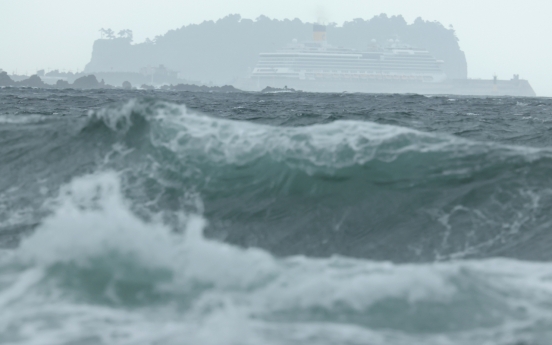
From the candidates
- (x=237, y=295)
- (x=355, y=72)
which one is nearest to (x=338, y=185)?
(x=237, y=295)

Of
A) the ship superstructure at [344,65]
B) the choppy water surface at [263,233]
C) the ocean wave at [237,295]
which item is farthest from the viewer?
the ship superstructure at [344,65]

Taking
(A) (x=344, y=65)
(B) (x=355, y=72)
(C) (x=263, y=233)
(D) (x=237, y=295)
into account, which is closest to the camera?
(D) (x=237, y=295)

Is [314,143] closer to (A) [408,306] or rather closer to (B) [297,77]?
(A) [408,306]

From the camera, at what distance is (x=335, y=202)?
24.3ft

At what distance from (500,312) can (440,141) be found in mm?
3727

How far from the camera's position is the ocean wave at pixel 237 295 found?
14.7ft

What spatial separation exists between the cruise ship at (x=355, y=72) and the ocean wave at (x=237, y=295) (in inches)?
3869

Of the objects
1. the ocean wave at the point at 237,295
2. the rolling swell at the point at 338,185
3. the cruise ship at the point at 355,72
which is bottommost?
the ocean wave at the point at 237,295

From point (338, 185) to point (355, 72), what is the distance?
337 feet

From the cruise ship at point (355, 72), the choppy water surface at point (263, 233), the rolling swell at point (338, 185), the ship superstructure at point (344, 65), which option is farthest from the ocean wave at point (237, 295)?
the ship superstructure at point (344, 65)

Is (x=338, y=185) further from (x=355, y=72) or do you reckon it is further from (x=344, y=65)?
(x=344, y=65)

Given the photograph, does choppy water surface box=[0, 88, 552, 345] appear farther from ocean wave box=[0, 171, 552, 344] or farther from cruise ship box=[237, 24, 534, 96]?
cruise ship box=[237, 24, 534, 96]

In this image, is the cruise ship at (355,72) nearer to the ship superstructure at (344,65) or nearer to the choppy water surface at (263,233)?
the ship superstructure at (344,65)

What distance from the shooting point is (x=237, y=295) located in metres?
5.06
